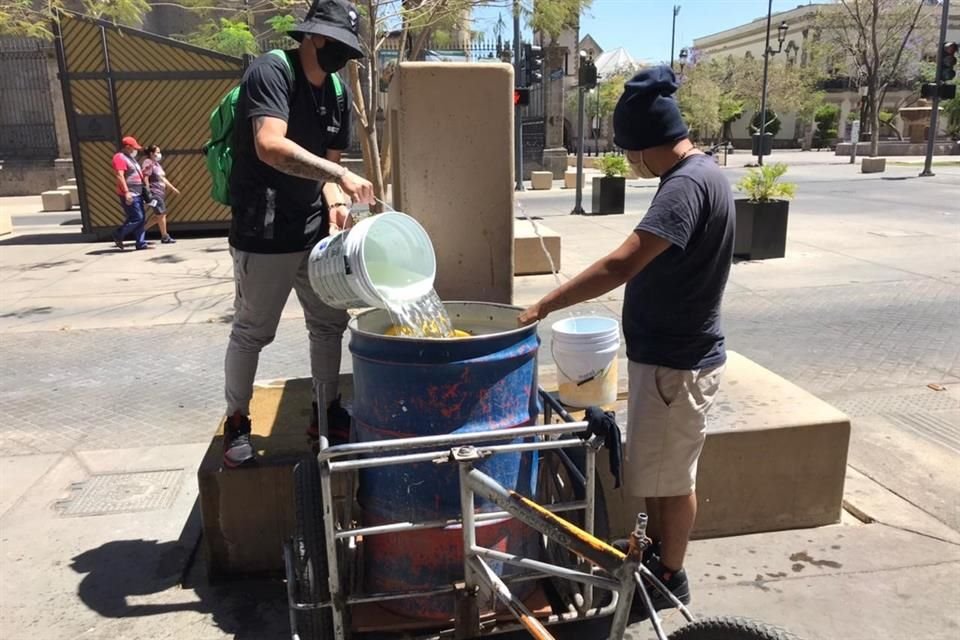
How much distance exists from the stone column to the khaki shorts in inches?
1099

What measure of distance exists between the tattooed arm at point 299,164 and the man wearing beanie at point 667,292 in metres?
0.76

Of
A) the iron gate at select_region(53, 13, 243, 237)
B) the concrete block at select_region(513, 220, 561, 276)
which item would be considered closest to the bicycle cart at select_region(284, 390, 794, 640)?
the concrete block at select_region(513, 220, 561, 276)

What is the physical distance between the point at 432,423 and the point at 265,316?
3.70ft

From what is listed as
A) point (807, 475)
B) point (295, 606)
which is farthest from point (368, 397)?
point (807, 475)

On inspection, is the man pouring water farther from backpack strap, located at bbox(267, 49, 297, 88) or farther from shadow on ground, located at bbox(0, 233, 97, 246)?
shadow on ground, located at bbox(0, 233, 97, 246)

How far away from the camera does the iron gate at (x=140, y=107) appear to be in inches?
567

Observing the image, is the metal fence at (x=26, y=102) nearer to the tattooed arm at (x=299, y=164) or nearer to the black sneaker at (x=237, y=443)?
the black sneaker at (x=237, y=443)

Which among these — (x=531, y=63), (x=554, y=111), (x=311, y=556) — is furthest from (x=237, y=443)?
(x=554, y=111)

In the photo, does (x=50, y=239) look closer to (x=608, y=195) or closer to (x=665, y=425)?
(x=608, y=195)

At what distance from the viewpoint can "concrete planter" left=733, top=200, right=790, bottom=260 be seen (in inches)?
398

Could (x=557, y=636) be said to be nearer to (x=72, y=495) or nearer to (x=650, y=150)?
(x=650, y=150)

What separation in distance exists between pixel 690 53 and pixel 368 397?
77396 millimetres

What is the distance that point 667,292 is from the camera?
2.68 m

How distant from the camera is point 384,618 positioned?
275cm
